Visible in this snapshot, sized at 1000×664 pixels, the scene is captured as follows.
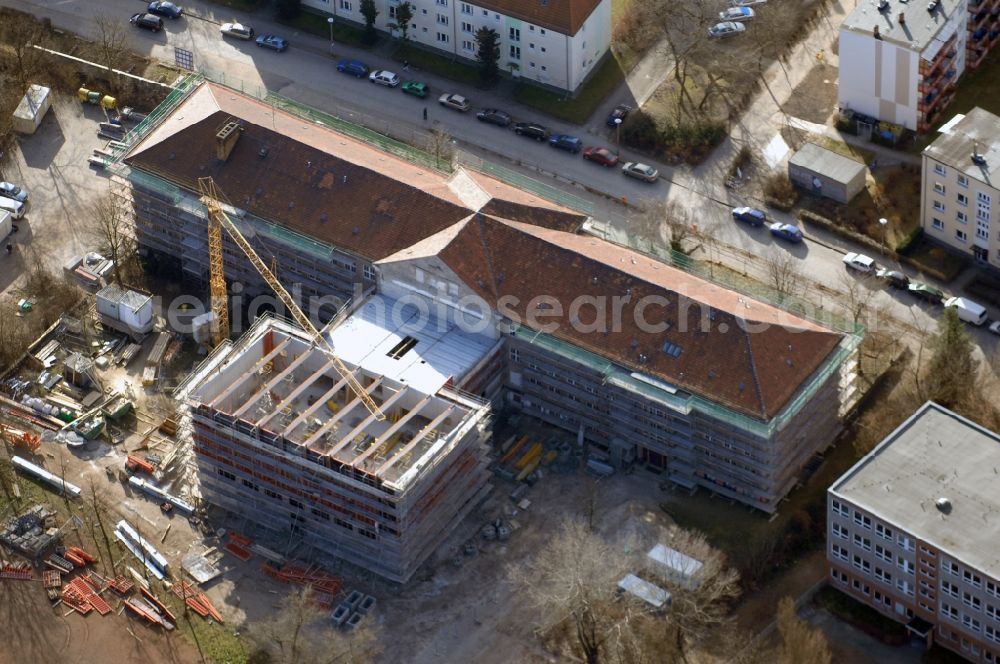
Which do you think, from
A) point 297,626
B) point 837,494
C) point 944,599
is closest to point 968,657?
point 944,599

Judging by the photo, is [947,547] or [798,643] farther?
[798,643]

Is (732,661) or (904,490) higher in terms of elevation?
(904,490)

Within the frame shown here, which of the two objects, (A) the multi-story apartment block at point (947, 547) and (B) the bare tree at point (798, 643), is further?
(B) the bare tree at point (798, 643)

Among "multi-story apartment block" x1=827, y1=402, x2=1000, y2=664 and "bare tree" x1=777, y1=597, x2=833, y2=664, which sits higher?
"multi-story apartment block" x1=827, y1=402, x2=1000, y2=664

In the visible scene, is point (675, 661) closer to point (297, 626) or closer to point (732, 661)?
point (732, 661)

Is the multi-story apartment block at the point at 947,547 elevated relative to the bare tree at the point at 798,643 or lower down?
elevated

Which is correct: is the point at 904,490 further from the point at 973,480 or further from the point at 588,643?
the point at 588,643

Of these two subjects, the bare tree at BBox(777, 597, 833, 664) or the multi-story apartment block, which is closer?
the multi-story apartment block

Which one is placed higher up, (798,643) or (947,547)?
(947,547)
